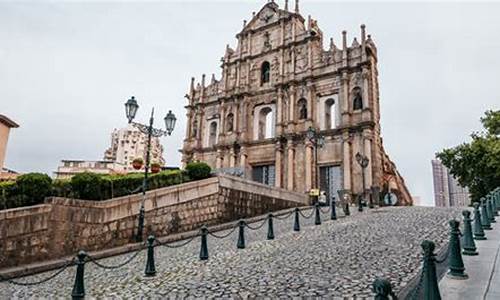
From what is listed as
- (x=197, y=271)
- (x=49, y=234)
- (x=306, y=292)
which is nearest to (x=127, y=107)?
(x=49, y=234)

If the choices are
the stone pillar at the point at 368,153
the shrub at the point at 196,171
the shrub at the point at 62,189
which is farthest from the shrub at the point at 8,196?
the stone pillar at the point at 368,153

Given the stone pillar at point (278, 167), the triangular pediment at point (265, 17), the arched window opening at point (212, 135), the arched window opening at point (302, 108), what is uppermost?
the triangular pediment at point (265, 17)

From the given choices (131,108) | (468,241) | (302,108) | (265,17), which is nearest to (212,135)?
(302,108)

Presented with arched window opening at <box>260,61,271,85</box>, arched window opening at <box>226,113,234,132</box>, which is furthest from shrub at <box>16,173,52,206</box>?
arched window opening at <box>260,61,271,85</box>

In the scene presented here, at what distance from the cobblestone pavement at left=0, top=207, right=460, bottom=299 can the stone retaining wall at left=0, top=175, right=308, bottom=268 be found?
112cm

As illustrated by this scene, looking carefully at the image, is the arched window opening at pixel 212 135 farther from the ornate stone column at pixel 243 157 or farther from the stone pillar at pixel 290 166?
the stone pillar at pixel 290 166

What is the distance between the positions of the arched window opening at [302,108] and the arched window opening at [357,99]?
3736mm

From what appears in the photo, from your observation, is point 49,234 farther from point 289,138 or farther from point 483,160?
point 483,160

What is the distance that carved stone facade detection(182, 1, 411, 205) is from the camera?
77.8ft

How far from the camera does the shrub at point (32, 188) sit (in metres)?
9.69

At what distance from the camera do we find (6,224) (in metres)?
8.51

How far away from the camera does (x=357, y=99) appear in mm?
24469

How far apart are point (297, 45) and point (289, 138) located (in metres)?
7.94

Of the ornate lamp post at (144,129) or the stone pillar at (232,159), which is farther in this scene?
the stone pillar at (232,159)
